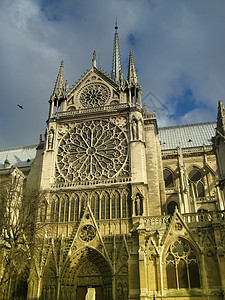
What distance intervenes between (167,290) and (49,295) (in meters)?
8.72

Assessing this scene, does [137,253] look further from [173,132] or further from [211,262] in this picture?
[173,132]

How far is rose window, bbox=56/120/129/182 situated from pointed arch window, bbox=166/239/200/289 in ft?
29.5

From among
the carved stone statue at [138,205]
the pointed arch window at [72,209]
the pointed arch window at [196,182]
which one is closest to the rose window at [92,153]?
the pointed arch window at [72,209]

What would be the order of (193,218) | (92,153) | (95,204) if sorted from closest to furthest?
(193,218) < (95,204) < (92,153)

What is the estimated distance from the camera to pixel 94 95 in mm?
30500

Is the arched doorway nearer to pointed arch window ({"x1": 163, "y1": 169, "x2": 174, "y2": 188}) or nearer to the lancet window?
the lancet window

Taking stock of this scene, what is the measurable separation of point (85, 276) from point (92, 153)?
31.7 ft

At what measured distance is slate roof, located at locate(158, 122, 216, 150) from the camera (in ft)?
128

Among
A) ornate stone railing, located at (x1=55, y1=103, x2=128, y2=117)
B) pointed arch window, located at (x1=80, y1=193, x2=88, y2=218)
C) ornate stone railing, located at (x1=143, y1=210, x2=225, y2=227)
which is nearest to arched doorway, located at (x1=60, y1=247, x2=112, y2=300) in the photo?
pointed arch window, located at (x1=80, y1=193, x2=88, y2=218)

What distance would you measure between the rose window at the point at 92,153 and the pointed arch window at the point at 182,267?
8.98 m

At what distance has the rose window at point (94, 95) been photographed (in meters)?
30.0

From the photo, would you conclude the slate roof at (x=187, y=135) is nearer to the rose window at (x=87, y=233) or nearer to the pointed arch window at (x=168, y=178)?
the pointed arch window at (x=168, y=178)

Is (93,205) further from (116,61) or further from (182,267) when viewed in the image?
(116,61)

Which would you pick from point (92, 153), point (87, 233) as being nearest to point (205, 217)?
point (87, 233)
